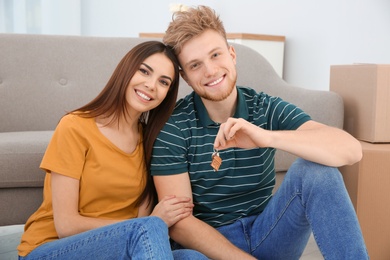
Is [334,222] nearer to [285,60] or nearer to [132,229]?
[132,229]

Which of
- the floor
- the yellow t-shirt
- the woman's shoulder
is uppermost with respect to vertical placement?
the woman's shoulder

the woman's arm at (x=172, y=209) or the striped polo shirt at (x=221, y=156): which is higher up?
the striped polo shirt at (x=221, y=156)

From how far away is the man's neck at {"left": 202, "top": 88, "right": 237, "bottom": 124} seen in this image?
1.39 m

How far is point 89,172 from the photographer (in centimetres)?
125

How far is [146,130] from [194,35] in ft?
0.89

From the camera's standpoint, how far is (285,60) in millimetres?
3334

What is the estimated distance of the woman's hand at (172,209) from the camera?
1.26m

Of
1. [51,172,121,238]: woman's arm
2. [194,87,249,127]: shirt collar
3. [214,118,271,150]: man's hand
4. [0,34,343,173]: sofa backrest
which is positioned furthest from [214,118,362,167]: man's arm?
[0,34,343,173]: sofa backrest

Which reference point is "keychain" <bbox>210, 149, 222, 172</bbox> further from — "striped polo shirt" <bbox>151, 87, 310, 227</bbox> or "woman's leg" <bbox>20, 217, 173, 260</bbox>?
"woman's leg" <bbox>20, 217, 173, 260</bbox>

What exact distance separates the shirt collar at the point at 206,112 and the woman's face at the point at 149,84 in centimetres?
11

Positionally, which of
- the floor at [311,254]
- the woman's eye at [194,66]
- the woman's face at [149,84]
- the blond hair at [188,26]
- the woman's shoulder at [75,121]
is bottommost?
the floor at [311,254]

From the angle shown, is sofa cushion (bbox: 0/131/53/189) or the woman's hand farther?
sofa cushion (bbox: 0/131/53/189)

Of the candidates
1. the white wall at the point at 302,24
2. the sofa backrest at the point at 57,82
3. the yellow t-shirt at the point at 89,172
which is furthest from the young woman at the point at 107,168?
the white wall at the point at 302,24

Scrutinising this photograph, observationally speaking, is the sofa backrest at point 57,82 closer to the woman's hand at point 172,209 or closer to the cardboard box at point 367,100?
the cardboard box at point 367,100
